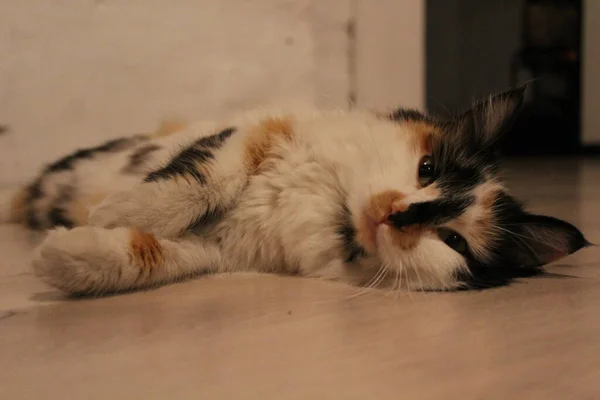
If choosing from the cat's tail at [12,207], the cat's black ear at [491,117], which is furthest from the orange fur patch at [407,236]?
the cat's tail at [12,207]

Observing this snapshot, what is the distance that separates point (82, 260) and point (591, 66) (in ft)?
16.2

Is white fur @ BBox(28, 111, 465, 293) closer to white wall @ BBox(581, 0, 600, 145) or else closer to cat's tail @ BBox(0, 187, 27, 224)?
cat's tail @ BBox(0, 187, 27, 224)

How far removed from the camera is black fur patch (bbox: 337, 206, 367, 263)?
1178 mm

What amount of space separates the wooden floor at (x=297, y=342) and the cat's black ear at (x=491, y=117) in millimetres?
298

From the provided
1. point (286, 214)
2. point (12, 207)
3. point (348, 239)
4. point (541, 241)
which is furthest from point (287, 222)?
point (12, 207)

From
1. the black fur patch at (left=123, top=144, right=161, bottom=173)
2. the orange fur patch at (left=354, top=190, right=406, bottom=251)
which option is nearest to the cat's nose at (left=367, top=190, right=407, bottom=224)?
the orange fur patch at (left=354, top=190, right=406, bottom=251)

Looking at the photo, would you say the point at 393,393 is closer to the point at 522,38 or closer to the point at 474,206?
the point at 474,206

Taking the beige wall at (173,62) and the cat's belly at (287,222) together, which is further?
the beige wall at (173,62)

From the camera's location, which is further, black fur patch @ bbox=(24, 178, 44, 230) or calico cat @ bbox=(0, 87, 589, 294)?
black fur patch @ bbox=(24, 178, 44, 230)

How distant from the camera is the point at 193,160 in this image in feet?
4.00

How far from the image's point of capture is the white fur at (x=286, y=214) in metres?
1.12

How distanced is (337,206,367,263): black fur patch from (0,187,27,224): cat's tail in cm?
111

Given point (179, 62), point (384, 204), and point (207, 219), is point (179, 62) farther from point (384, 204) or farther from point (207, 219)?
point (384, 204)

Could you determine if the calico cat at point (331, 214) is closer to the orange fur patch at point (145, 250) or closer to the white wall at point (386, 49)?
the orange fur patch at point (145, 250)
